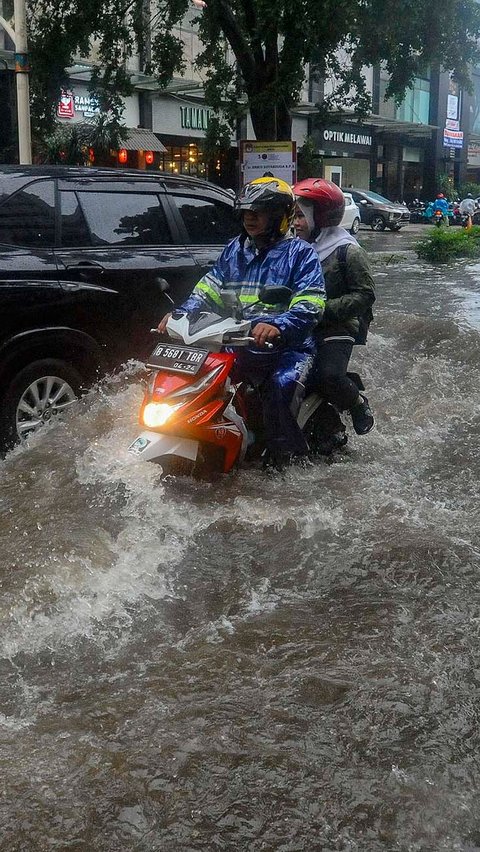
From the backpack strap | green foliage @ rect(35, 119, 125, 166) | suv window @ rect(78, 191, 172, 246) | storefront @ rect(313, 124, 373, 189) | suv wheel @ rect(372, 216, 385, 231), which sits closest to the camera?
the backpack strap

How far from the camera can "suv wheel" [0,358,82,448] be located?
554cm

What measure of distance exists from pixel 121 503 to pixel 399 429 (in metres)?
2.81

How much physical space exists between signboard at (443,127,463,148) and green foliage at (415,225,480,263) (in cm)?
3527

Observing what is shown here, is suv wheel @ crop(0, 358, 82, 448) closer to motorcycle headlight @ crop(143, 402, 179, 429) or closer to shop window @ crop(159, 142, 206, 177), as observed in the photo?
motorcycle headlight @ crop(143, 402, 179, 429)

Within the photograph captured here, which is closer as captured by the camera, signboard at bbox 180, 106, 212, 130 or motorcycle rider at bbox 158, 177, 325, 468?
motorcycle rider at bbox 158, 177, 325, 468

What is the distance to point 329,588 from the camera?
13.5 feet

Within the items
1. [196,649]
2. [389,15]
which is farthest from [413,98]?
[196,649]

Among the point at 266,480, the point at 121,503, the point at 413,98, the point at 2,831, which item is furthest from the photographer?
the point at 413,98

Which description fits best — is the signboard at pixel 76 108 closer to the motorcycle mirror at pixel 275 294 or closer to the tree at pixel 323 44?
the tree at pixel 323 44

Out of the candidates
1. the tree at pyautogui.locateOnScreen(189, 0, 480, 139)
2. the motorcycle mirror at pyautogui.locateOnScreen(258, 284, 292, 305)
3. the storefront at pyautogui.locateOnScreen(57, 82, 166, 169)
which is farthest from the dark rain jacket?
the storefront at pyautogui.locateOnScreen(57, 82, 166, 169)

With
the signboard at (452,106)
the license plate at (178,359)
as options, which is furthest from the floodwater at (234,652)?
the signboard at (452,106)

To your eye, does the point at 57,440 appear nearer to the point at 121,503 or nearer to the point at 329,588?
the point at 121,503

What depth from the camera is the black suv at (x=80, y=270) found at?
556 centimetres

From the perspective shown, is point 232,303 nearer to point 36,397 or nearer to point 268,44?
point 36,397
